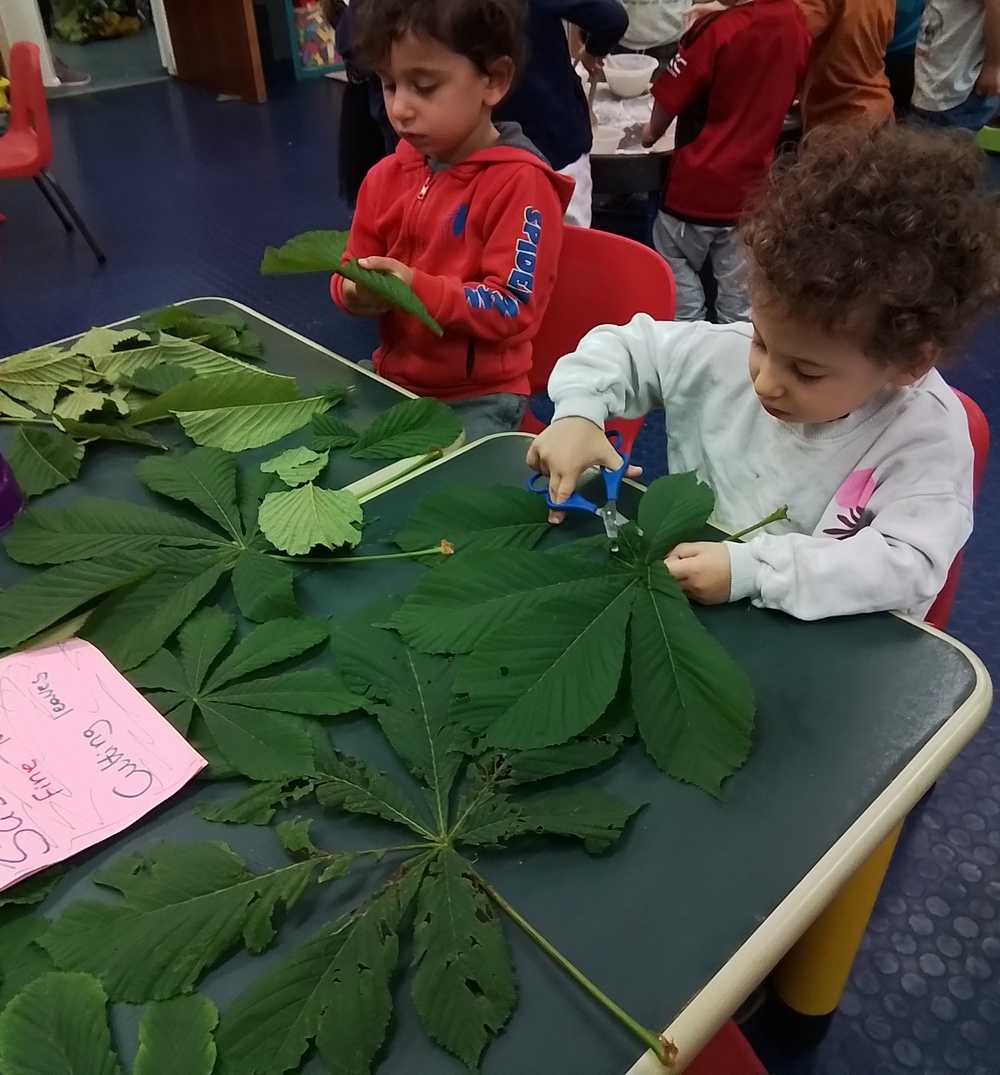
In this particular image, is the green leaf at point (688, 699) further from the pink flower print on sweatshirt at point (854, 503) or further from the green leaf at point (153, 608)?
the green leaf at point (153, 608)

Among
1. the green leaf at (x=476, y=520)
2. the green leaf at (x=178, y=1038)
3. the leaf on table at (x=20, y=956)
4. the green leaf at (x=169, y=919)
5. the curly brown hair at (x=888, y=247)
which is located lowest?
the leaf on table at (x=20, y=956)

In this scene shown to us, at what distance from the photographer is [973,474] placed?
83 centimetres

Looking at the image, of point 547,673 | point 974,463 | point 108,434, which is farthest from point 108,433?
point 974,463

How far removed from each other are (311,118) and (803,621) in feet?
13.6

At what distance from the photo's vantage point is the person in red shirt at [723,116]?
1.92 meters

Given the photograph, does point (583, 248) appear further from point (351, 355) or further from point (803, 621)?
point (351, 355)

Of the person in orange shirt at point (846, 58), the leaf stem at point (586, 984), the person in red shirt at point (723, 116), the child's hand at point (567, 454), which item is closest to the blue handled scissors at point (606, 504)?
the child's hand at point (567, 454)

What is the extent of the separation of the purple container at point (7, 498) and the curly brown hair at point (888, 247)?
0.70 metres

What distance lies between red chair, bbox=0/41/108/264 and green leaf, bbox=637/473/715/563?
8.51 ft

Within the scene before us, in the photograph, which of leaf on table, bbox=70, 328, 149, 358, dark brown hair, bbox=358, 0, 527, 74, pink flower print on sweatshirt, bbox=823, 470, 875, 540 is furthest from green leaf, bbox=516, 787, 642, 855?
dark brown hair, bbox=358, 0, 527, 74

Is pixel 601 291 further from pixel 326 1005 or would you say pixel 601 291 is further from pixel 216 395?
pixel 326 1005

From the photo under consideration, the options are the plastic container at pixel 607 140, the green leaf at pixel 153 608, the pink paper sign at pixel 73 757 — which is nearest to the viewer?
the pink paper sign at pixel 73 757

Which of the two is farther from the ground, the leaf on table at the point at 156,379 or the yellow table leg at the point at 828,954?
the leaf on table at the point at 156,379

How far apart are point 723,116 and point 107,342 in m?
1.51
